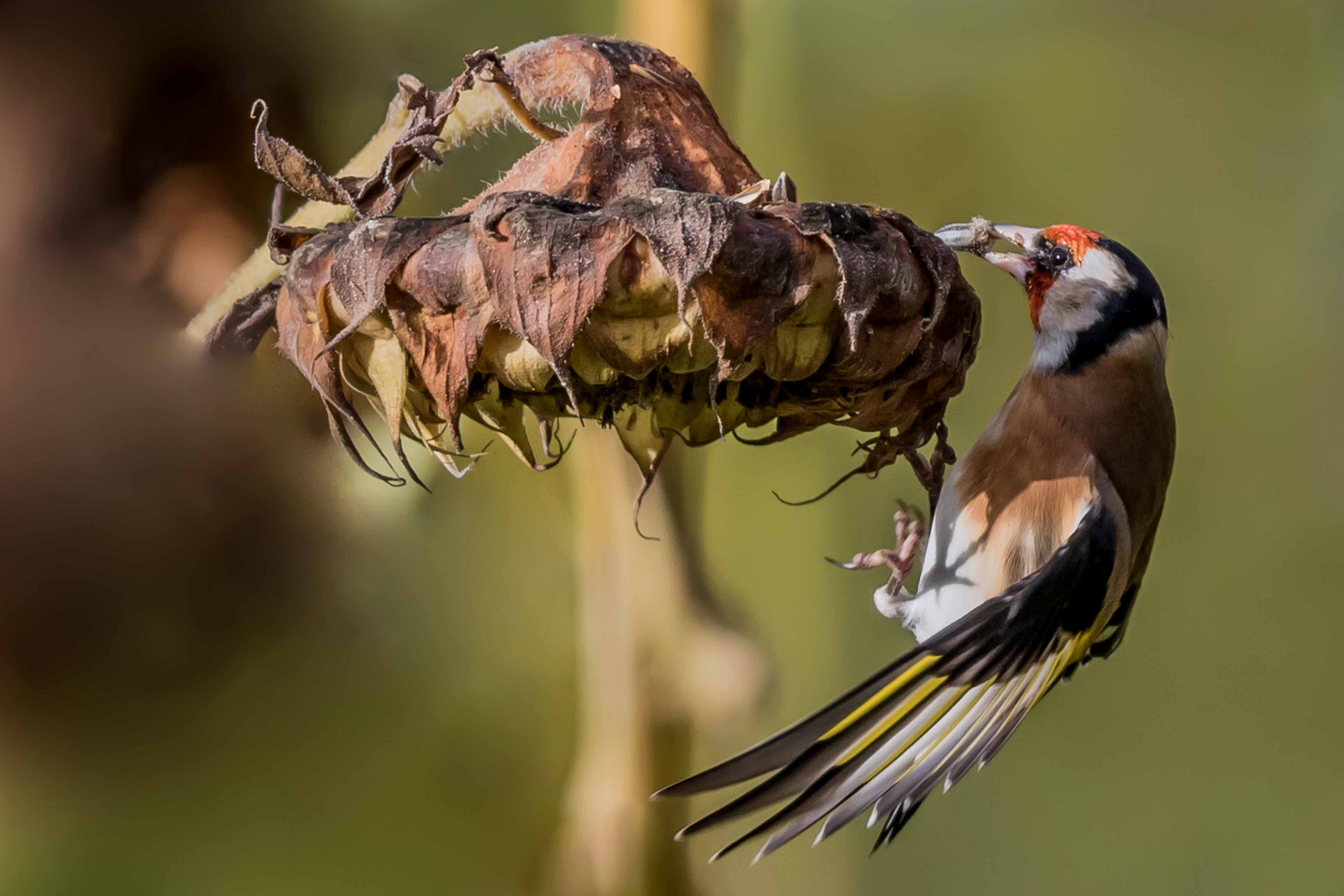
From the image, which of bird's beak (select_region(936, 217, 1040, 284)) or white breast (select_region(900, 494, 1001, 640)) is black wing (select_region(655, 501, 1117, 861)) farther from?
bird's beak (select_region(936, 217, 1040, 284))

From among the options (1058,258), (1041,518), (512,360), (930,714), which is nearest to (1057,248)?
(1058,258)

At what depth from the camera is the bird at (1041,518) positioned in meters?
0.93

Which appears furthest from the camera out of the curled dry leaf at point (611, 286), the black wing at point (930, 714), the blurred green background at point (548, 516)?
the blurred green background at point (548, 516)

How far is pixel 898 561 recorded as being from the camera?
1.17 meters

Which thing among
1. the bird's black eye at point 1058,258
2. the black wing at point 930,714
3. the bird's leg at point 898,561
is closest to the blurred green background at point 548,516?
the bird's leg at point 898,561

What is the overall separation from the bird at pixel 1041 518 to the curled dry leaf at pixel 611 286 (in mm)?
359

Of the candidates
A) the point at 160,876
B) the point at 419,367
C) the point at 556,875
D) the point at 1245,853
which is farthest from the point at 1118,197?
the point at 160,876

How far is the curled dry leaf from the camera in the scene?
48 centimetres

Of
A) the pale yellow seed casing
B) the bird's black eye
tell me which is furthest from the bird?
the pale yellow seed casing

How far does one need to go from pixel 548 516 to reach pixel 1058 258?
598 millimetres

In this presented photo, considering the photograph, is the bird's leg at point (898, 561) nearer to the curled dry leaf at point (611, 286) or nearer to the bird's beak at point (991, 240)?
the bird's beak at point (991, 240)

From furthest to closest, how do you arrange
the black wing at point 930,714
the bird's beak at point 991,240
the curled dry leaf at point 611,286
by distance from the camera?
the bird's beak at point 991,240 < the black wing at point 930,714 < the curled dry leaf at point 611,286

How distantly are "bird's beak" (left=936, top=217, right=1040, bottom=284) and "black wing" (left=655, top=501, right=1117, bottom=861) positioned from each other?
0.27 meters

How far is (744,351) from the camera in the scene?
0.50 meters
